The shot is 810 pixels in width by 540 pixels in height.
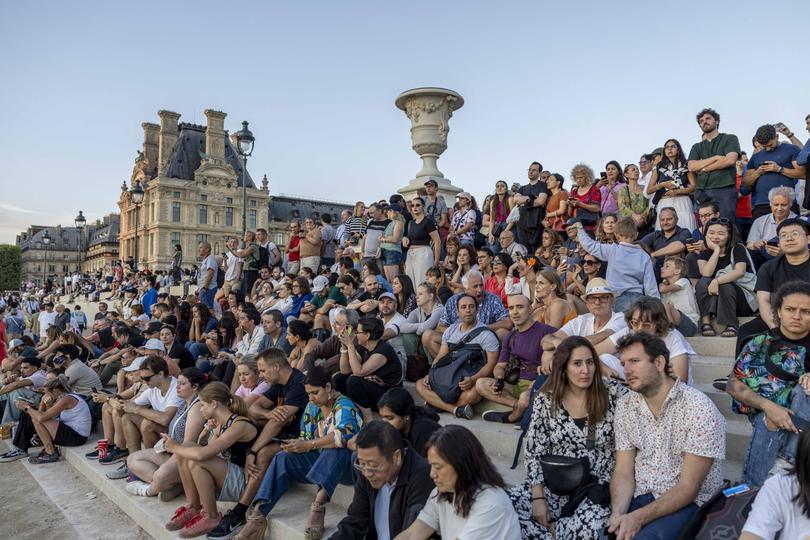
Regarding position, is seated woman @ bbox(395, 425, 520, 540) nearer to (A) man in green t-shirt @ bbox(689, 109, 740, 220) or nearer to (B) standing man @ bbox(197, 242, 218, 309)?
(A) man in green t-shirt @ bbox(689, 109, 740, 220)

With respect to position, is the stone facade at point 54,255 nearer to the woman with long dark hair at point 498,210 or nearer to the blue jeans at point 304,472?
the woman with long dark hair at point 498,210

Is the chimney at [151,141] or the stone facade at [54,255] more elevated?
the chimney at [151,141]

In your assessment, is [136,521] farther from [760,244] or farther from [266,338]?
[760,244]

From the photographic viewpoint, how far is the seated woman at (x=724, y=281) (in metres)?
5.51

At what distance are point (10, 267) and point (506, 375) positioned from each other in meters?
116

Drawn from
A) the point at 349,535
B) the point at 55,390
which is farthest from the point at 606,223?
Result: the point at 55,390

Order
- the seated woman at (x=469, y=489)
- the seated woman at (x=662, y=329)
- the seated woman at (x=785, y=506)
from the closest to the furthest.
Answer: the seated woman at (x=785, y=506) → the seated woman at (x=469, y=489) → the seated woman at (x=662, y=329)

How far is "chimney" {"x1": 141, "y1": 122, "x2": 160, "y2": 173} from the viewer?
71.1m

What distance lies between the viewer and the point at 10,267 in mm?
97312

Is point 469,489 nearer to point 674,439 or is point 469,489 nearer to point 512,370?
point 674,439

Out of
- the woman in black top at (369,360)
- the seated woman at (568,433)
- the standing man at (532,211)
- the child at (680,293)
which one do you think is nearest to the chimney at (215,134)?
the standing man at (532,211)

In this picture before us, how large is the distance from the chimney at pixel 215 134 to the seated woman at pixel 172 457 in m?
68.8

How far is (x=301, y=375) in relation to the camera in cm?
540

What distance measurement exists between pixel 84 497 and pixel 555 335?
5443 mm
